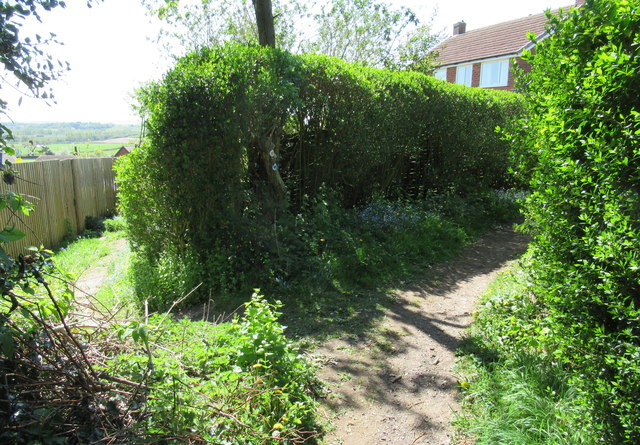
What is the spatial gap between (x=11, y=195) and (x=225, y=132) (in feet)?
11.6

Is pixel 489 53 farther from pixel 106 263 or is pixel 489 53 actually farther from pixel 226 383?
pixel 226 383

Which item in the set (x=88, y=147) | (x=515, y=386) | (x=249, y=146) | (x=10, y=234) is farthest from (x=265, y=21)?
(x=88, y=147)

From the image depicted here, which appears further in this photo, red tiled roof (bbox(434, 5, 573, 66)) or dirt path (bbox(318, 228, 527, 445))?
red tiled roof (bbox(434, 5, 573, 66))

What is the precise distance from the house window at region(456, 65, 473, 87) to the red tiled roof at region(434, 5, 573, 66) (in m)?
0.52

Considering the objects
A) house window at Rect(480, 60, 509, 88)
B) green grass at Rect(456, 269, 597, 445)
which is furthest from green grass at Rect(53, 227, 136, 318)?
house window at Rect(480, 60, 509, 88)

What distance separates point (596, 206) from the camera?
250cm

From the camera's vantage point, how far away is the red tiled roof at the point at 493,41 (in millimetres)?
26531

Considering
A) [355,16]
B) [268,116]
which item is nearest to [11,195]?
[268,116]

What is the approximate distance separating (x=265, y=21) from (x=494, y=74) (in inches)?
1004

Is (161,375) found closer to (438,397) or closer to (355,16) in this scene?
(438,397)

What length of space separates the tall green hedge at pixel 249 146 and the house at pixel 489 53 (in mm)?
20278

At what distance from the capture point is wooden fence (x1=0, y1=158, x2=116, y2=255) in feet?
29.3

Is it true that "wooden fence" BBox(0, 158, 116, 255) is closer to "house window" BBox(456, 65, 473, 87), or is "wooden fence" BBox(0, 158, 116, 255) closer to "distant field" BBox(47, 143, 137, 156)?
"distant field" BBox(47, 143, 137, 156)

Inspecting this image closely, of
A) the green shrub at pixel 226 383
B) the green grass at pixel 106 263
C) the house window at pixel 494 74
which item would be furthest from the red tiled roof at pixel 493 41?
the green shrub at pixel 226 383
